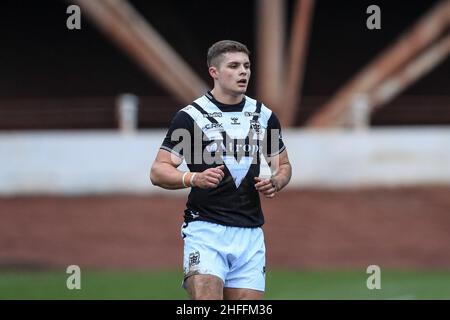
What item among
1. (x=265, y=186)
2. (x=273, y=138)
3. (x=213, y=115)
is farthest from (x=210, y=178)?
(x=273, y=138)

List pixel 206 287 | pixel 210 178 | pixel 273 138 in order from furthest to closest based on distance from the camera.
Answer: pixel 273 138 < pixel 206 287 < pixel 210 178

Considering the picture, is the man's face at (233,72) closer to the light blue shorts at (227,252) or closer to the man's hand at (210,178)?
the man's hand at (210,178)

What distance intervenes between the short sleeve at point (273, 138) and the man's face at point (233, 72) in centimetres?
35

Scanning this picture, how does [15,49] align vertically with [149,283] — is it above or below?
above

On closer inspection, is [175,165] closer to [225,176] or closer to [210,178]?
[225,176]

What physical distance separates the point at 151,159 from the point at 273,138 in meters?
12.5

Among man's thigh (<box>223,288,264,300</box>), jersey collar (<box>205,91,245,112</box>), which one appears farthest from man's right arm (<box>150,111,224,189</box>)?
man's thigh (<box>223,288,264,300</box>)

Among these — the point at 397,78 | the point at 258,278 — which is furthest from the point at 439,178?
Result: the point at 258,278

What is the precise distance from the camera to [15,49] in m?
26.1

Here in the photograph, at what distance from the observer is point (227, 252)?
22.6 ft

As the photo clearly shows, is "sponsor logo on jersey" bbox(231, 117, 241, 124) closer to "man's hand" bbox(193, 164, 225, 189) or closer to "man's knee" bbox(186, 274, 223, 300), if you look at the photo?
"man's hand" bbox(193, 164, 225, 189)

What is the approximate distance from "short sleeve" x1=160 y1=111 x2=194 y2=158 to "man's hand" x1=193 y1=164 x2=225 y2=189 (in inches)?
14.4
